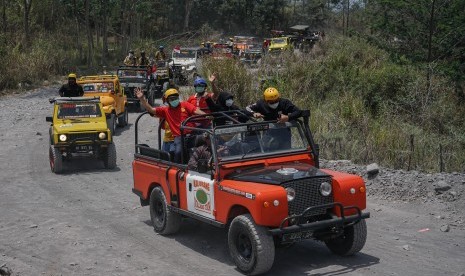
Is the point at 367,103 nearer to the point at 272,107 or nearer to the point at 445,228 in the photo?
the point at 445,228

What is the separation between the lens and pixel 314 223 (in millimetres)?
7223

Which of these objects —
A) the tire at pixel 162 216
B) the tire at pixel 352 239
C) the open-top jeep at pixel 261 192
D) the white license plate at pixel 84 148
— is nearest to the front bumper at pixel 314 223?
the open-top jeep at pixel 261 192

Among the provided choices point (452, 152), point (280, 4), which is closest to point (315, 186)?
point (452, 152)

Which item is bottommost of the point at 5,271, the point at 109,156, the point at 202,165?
the point at 5,271

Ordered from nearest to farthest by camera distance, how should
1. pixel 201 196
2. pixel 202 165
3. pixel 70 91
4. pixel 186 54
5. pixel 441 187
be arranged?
pixel 202 165 < pixel 201 196 < pixel 441 187 < pixel 70 91 < pixel 186 54

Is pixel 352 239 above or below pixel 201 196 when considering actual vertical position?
below

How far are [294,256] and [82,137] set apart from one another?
304 inches

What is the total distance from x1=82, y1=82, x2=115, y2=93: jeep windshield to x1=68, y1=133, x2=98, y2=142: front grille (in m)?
5.66

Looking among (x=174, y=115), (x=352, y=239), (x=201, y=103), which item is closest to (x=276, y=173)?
(x=352, y=239)

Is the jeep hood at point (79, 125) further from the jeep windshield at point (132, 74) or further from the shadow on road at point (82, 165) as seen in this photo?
the jeep windshield at point (132, 74)

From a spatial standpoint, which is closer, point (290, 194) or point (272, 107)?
point (290, 194)

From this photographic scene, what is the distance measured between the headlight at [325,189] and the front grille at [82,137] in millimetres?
8212

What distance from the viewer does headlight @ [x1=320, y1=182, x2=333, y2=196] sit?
745 centimetres

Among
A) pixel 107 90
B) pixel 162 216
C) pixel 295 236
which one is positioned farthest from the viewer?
pixel 107 90
